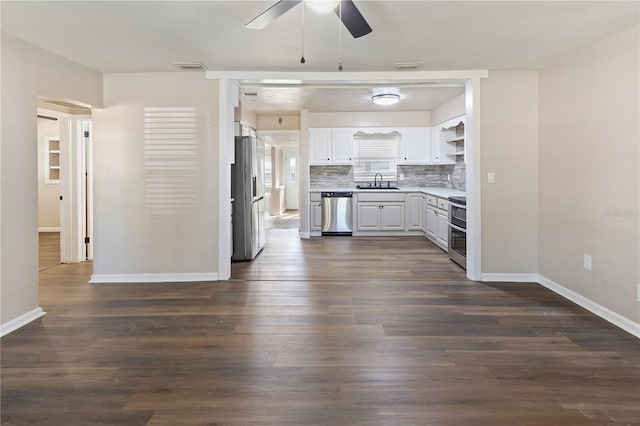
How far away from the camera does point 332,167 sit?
319 inches

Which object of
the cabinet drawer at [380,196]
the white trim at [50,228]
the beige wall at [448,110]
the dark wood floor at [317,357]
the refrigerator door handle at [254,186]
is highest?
the beige wall at [448,110]

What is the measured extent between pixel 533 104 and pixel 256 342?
149 inches

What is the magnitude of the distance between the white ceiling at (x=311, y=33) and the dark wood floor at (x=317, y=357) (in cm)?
231

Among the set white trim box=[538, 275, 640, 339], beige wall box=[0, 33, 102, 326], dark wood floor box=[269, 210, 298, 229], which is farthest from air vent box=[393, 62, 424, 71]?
dark wood floor box=[269, 210, 298, 229]

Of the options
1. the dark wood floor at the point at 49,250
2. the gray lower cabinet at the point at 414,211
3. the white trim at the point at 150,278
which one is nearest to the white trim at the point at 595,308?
the gray lower cabinet at the point at 414,211

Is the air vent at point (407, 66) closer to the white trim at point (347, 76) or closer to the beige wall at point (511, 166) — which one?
the white trim at point (347, 76)

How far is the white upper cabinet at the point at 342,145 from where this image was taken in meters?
7.68

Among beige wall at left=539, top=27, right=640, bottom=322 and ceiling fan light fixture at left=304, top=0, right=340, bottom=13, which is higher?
ceiling fan light fixture at left=304, top=0, right=340, bottom=13

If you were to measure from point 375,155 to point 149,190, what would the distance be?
4.91 metres

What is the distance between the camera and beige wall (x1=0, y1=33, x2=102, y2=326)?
2.99 m

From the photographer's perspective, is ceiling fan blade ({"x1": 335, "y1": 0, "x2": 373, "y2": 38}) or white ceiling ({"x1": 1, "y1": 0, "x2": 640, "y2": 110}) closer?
ceiling fan blade ({"x1": 335, "y1": 0, "x2": 373, "y2": 38})

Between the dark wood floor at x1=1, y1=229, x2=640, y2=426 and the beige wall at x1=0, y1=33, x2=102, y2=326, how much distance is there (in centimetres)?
31

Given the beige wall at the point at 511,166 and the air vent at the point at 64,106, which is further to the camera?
the air vent at the point at 64,106

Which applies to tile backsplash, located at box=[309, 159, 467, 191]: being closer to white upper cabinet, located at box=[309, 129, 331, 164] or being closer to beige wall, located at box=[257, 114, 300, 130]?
white upper cabinet, located at box=[309, 129, 331, 164]
